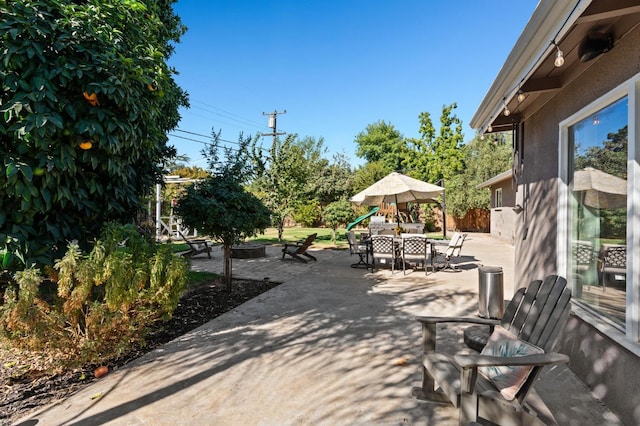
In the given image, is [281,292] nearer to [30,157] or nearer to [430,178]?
[30,157]

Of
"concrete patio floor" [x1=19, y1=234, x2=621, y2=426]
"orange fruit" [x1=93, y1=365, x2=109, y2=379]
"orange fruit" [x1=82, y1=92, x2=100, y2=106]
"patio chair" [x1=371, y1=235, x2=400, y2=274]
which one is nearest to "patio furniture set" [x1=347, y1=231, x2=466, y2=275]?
"patio chair" [x1=371, y1=235, x2=400, y2=274]

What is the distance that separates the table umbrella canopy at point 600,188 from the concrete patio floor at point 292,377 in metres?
1.69

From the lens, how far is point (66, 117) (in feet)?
10.1

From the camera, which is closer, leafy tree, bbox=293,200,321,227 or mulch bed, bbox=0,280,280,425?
mulch bed, bbox=0,280,280,425

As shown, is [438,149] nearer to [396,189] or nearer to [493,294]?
[396,189]

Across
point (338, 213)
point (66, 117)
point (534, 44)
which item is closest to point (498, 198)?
point (338, 213)

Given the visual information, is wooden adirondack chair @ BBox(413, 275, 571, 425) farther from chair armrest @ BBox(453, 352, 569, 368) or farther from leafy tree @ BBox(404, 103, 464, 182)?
leafy tree @ BBox(404, 103, 464, 182)

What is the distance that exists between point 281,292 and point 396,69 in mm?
15185

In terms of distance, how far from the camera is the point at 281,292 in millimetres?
6820

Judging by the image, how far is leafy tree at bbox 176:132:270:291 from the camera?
Answer: 6.00m

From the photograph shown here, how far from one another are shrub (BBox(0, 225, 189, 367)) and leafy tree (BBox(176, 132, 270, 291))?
2.20 m

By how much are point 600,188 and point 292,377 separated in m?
3.55

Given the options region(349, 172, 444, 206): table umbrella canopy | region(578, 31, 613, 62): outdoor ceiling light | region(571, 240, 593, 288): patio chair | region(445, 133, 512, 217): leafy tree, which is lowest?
region(571, 240, 593, 288): patio chair

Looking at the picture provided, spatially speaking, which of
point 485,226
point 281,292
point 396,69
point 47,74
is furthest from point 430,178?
point 47,74
